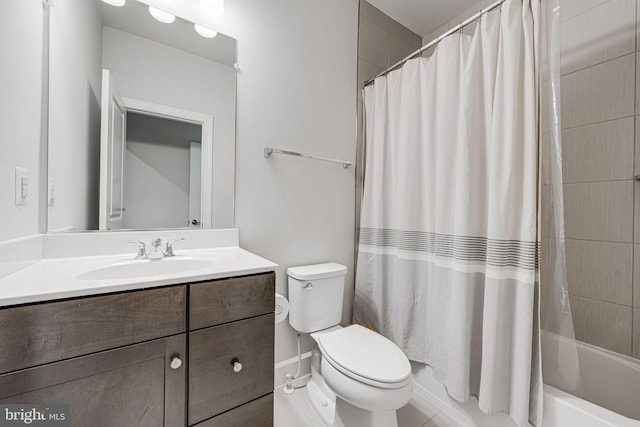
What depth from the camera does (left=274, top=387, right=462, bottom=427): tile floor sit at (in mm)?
1346

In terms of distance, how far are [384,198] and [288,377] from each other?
125 cm

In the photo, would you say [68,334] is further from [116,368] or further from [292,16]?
[292,16]

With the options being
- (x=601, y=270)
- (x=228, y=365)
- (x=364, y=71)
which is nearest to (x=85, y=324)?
(x=228, y=365)

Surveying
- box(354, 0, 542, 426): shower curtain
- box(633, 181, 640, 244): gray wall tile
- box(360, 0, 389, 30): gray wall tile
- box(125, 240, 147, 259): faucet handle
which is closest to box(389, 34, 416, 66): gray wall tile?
box(360, 0, 389, 30): gray wall tile

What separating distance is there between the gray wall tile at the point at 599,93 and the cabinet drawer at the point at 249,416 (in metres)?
2.07

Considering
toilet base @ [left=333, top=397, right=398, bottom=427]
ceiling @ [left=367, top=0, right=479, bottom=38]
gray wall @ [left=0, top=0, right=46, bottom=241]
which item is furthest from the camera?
ceiling @ [left=367, top=0, right=479, bottom=38]

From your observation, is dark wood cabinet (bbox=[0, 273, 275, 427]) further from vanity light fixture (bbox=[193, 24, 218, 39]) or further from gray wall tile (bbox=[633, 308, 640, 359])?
gray wall tile (bbox=[633, 308, 640, 359])

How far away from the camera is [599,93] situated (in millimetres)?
1382

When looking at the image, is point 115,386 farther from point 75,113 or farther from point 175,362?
point 75,113

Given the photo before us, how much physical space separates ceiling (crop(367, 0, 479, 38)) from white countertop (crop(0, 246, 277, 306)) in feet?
6.75

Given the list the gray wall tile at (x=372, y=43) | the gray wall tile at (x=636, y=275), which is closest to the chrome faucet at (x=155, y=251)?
the gray wall tile at (x=372, y=43)

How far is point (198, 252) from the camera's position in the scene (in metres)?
1.26

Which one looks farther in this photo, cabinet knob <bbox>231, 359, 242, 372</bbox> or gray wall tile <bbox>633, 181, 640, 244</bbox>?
gray wall tile <bbox>633, 181, 640, 244</bbox>

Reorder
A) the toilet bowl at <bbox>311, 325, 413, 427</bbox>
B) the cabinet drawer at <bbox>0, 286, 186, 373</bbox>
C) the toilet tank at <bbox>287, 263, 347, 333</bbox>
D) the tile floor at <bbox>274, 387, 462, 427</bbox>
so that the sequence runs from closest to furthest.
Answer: the cabinet drawer at <bbox>0, 286, 186, 373</bbox>
the toilet bowl at <bbox>311, 325, 413, 427</bbox>
the tile floor at <bbox>274, 387, 462, 427</bbox>
the toilet tank at <bbox>287, 263, 347, 333</bbox>
